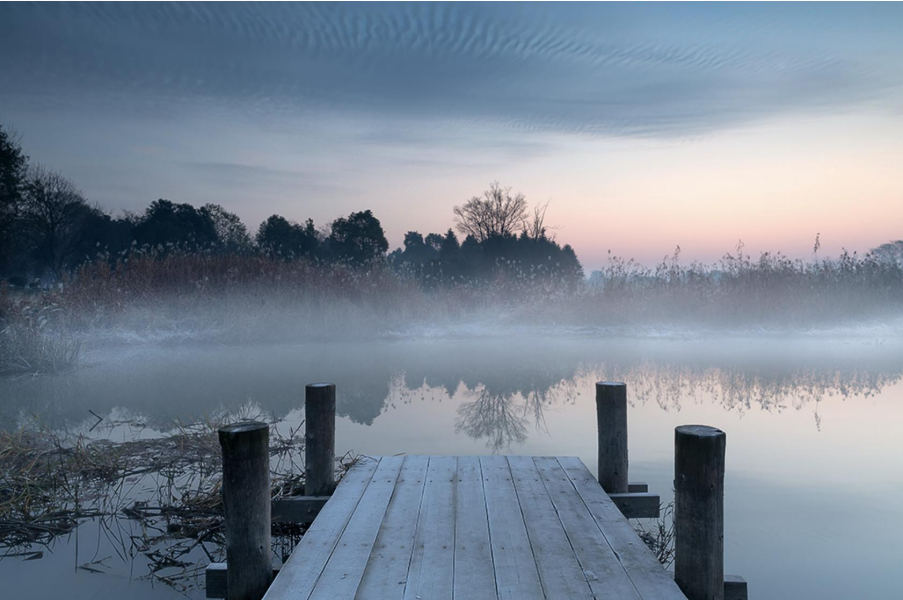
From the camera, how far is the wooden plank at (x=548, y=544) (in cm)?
259

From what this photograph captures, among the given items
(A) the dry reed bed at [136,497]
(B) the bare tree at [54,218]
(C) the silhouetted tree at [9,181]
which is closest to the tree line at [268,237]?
(B) the bare tree at [54,218]

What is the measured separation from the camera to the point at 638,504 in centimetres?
388

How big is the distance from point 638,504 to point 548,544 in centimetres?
108

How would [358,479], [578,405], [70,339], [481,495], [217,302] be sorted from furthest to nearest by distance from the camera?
1. [217,302]
2. [70,339]
3. [578,405]
4. [358,479]
5. [481,495]

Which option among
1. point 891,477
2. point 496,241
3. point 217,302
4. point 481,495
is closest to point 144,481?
point 481,495

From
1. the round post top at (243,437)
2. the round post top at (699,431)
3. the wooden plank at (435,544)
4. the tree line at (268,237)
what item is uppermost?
the tree line at (268,237)

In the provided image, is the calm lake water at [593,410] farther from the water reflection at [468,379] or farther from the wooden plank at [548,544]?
the wooden plank at [548,544]

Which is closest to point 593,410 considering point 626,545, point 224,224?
point 626,545

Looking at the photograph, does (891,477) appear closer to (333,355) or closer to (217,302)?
(333,355)

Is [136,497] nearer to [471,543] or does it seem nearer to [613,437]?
[471,543]

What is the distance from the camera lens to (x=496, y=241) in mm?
30938

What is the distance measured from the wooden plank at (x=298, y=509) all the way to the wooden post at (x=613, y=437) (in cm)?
174

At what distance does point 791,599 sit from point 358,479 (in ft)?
8.38

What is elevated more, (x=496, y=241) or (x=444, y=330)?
(x=496, y=241)
